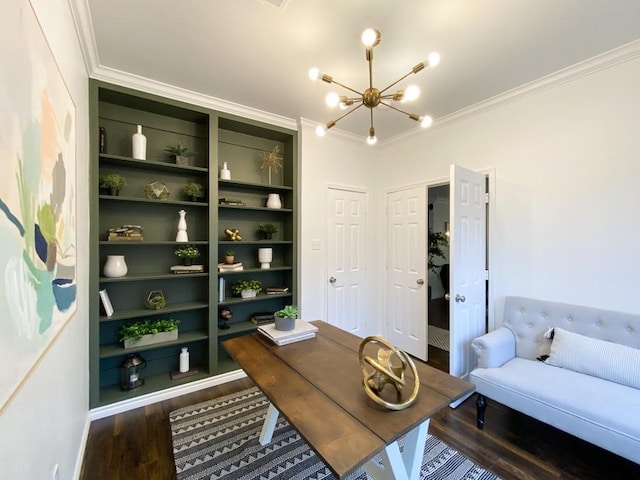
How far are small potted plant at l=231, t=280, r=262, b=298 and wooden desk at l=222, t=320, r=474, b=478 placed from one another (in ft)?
3.84

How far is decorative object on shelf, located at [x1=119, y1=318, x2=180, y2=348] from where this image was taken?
2.30 metres

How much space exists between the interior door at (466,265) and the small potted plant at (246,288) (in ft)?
6.28

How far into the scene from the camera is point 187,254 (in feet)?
8.36

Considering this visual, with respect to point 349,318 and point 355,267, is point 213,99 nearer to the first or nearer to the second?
point 355,267

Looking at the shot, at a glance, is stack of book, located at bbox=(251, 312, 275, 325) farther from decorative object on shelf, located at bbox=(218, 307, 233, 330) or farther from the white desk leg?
the white desk leg

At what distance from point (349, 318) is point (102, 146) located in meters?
3.04

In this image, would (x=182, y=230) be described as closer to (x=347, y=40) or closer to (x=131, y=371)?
(x=131, y=371)

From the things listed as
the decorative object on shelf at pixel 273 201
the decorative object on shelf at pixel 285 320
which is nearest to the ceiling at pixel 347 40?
the decorative object on shelf at pixel 273 201

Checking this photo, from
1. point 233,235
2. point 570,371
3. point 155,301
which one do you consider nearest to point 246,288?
point 233,235

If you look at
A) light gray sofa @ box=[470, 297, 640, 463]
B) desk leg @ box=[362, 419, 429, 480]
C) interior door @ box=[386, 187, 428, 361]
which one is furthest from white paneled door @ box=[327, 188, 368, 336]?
desk leg @ box=[362, 419, 429, 480]

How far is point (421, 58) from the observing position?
6.61 ft

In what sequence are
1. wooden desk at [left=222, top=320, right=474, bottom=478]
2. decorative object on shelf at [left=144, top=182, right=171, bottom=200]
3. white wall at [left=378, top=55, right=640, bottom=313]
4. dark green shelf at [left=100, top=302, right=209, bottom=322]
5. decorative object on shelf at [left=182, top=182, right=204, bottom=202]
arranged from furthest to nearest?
decorative object on shelf at [left=182, top=182, right=204, bottom=202] < decorative object on shelf at [left=144, top=182, right=171, bottom=200] < dark green shelf at [left=100, top=302, right=209, bottom=322] < white wall at [left=378, top=55, right=640, bottom=313] < wooden desk at [left=222, top=320, right=474, bottom=478]

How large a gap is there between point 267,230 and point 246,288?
662 mm

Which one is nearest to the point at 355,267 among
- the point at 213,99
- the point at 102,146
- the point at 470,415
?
the point at 470,415
